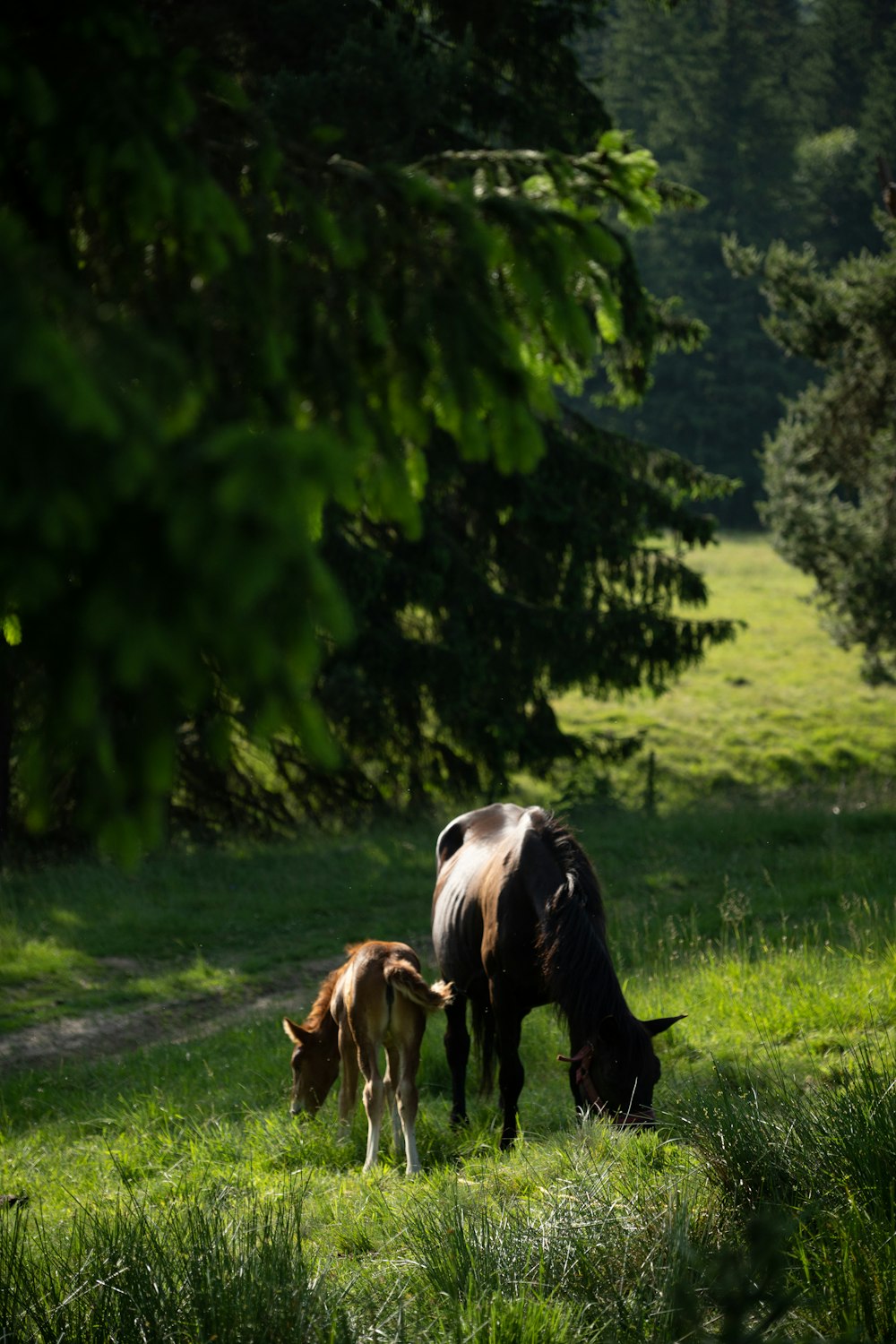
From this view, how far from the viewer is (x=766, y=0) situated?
6019 centimetres

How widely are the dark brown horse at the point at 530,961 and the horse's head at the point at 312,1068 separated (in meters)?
0.76

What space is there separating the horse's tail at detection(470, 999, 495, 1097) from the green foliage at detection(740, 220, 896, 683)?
13.2 metres

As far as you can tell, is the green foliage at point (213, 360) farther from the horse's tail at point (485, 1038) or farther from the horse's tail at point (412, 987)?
the horse's tail at point (485, 1038)

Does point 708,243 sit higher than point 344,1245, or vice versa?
point 708,243

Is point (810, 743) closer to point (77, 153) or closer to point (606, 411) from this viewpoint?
point (77, 153)

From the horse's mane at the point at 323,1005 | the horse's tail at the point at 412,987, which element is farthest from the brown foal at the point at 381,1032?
the horse's mane at the point at 323,1005

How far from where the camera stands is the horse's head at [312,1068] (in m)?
6.66

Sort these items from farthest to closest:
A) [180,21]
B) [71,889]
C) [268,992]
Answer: [71,889], [180,21], [268,992]

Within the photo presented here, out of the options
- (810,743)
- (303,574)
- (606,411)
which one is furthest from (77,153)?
(606,411)

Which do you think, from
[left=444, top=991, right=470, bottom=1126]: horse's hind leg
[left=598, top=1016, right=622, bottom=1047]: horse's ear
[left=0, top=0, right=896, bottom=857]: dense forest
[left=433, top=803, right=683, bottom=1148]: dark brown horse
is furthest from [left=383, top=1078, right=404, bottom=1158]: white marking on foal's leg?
[left=0, top=0, right=896, bottom=857]: dense forest

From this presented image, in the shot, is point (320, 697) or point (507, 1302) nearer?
point (507, 1302)

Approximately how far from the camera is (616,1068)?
223 inches

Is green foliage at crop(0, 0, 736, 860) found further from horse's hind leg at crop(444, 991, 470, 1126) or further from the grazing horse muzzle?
horse's hind leg at crop(444, 991, 470, 1126)

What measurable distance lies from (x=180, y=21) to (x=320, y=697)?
714 cm
